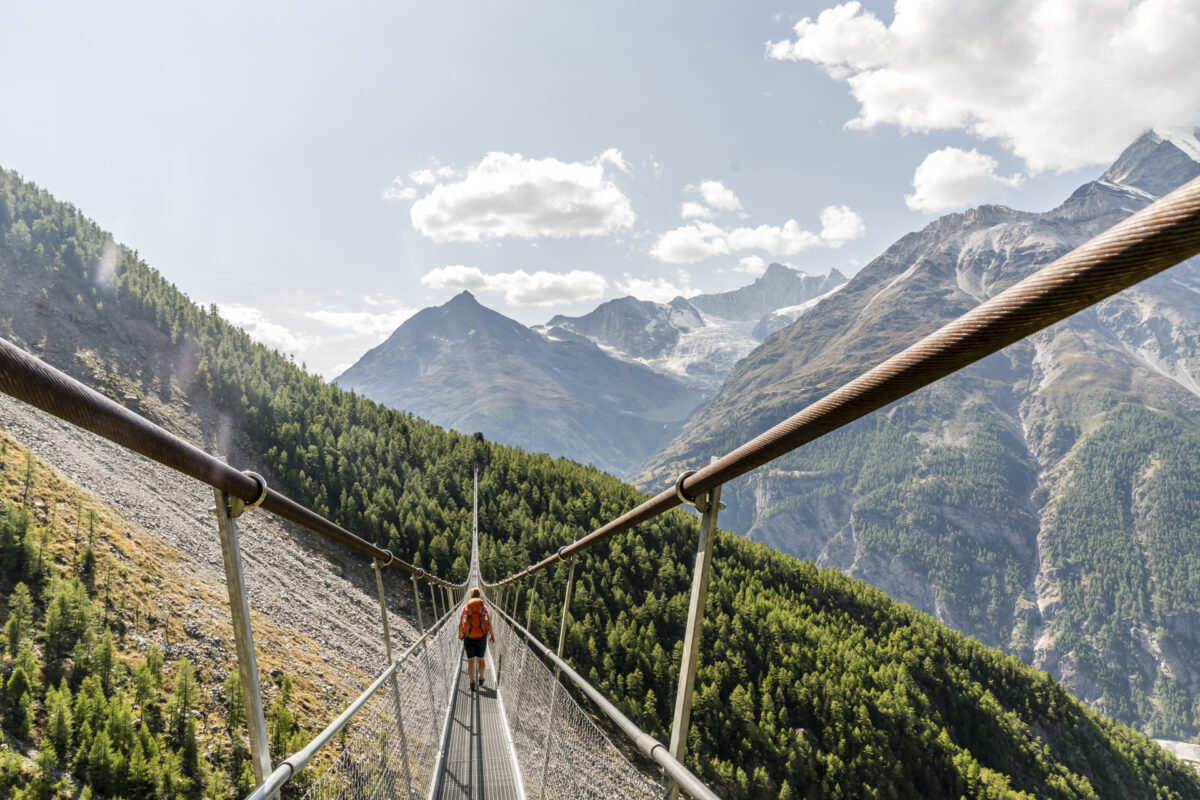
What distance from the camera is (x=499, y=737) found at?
8.35 m

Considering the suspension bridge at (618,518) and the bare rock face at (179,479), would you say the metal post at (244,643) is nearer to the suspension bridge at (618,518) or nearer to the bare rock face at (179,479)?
the suspension bridge at (618,518)

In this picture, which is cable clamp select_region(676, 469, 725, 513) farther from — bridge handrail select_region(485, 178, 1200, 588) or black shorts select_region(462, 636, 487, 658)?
black shorts select_region(462, 636, 487, 658)

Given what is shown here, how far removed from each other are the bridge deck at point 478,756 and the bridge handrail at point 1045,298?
6617mm

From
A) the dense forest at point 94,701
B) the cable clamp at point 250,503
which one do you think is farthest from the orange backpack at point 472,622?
the cable clamp at point 250,503

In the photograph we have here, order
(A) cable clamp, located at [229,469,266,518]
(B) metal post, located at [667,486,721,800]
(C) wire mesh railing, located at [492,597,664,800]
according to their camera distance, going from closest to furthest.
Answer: (A) cable clamp, located at [229,469,266,518]
(B) metal post, located at [667,486,721,800]
(C) wire mesh railing, located at [492,597,664,800]

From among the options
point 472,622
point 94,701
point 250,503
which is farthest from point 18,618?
point 250,503

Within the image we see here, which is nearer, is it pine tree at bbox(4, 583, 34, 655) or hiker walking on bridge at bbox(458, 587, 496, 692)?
pine tree at bbox(4, 583, 34, 655)

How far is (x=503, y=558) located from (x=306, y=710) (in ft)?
151

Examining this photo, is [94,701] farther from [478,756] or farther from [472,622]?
[478,756]

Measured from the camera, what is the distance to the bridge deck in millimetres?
6586

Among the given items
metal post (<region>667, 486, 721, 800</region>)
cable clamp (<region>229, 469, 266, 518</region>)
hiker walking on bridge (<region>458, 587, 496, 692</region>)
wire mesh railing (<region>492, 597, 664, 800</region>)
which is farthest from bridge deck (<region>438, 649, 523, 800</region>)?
cable clamp (<region>229, 469, 266, 518</region>)

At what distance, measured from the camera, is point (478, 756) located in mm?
7512

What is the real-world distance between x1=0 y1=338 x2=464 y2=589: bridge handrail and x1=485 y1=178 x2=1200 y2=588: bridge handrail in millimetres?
1608

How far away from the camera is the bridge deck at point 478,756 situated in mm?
6586
